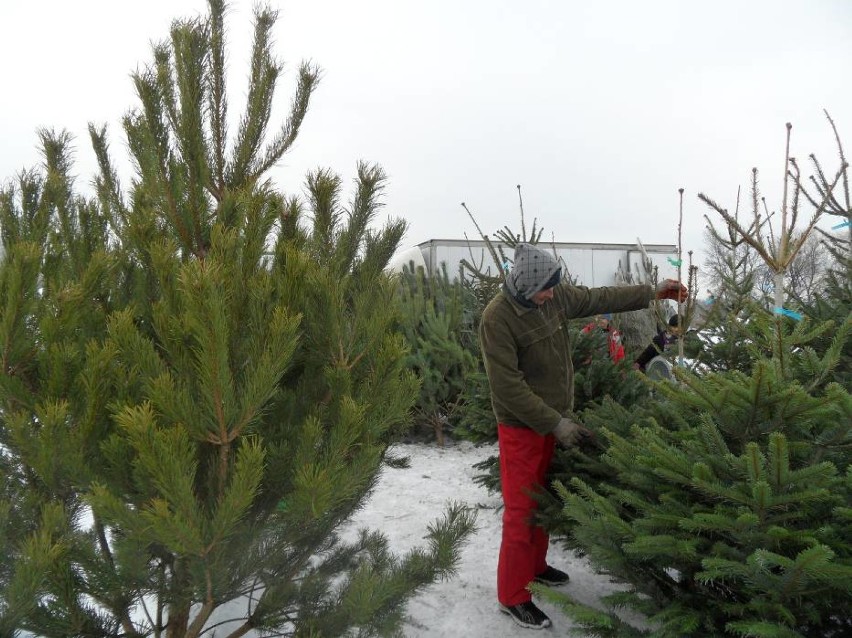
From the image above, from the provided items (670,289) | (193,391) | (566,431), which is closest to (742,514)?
(566,431)

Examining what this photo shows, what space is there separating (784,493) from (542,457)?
159 cm

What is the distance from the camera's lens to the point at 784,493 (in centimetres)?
205

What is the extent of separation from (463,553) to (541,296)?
1.99m

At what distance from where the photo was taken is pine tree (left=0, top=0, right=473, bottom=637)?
167 cm

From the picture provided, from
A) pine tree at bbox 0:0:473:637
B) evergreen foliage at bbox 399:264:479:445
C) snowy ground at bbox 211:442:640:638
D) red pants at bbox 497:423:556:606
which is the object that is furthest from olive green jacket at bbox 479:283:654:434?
evergreen foliage at bbox 399:264:479:445

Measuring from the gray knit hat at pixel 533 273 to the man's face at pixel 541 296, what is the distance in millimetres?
30

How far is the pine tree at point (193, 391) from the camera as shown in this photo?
65.9 inches

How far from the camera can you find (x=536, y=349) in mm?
3494

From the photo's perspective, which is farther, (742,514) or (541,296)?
(541,296)

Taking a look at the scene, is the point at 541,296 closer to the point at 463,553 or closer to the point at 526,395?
the point at 526,395

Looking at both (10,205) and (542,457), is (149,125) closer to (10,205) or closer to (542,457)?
(10,205)

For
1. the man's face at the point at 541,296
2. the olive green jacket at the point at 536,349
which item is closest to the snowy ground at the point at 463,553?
the olive green jacket at the point at 536,349

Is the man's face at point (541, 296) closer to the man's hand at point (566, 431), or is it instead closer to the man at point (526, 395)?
the man at point (526, 395)

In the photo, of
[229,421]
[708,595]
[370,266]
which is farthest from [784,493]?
[229,421]
